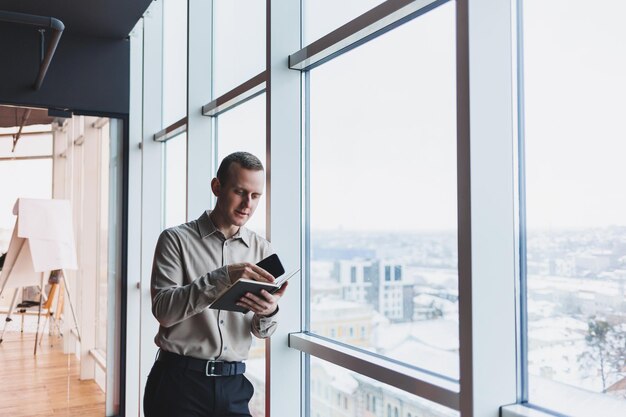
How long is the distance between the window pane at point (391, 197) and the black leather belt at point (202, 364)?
0.57 metres

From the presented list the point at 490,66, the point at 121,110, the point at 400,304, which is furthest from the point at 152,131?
the point at 490,66

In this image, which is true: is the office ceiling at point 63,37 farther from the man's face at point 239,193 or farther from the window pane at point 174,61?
the man's face at point 239,193

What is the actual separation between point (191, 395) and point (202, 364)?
120 mm

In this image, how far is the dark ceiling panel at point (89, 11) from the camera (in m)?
4.53

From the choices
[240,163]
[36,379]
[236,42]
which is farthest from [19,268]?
[240,163]

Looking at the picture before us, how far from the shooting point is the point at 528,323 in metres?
1.74

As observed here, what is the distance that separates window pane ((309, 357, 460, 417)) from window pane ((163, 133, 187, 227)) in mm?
2226

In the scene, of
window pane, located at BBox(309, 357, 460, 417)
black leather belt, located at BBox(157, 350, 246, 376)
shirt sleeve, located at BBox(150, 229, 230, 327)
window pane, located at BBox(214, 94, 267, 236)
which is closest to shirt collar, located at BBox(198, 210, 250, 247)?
shirt sleeve, located at BBox(150, 229, 230, 327)

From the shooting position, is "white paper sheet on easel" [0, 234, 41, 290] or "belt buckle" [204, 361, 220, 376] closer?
"belt buckle" [204, 361, 220, 376]

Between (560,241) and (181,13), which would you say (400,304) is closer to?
(560,241)

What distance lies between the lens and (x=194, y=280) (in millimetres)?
2174

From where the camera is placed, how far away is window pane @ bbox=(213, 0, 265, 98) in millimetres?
3441

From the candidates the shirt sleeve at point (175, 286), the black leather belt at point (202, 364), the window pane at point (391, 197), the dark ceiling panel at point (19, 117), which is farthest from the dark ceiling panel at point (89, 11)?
the black leather belt at point (202, 364)

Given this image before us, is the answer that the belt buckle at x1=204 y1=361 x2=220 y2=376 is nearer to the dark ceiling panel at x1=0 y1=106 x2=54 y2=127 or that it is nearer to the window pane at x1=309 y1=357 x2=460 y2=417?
the window pane at x1=309 y1=357 x2=460 y2=417
